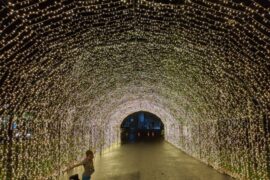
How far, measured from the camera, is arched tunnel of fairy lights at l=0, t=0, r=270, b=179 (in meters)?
8.30

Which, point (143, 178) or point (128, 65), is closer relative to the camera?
point (143, 178)

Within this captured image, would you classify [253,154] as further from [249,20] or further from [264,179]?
[249,20]

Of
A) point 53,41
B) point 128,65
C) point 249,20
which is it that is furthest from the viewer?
point 128,65

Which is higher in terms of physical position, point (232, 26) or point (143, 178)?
point (232, 26)

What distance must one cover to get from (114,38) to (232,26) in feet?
11.3

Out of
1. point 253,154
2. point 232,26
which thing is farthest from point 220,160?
point 232,26

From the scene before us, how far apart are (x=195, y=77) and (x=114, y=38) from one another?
4.27 meters

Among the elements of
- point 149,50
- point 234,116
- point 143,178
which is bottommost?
point 143,178

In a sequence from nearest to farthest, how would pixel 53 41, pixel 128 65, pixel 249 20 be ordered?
pixel 249 20 → pixel 53 41 → pixel 128 65

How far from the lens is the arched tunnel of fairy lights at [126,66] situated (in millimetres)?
8305

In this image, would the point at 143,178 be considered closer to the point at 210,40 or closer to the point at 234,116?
the point at 234,116

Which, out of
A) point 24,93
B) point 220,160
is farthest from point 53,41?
point 220,160

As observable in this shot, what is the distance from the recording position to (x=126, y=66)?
15.1 metres

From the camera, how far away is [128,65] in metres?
14.9
